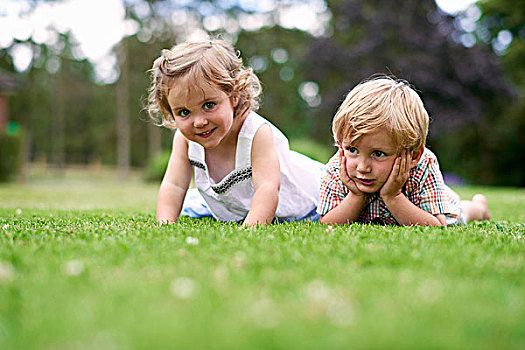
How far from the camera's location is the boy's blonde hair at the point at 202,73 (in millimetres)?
3773

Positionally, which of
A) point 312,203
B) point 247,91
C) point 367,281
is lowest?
point 312,203

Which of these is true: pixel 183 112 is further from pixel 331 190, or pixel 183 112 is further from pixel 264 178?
pixel 331 190

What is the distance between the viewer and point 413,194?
408 centimetres

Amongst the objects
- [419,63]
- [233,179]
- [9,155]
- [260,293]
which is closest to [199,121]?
[233,179]

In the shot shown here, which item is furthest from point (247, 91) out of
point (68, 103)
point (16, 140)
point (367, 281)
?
point (68, 103)

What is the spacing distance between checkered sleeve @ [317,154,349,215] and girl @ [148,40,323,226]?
423 mm

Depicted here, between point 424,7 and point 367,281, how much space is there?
86.7ft

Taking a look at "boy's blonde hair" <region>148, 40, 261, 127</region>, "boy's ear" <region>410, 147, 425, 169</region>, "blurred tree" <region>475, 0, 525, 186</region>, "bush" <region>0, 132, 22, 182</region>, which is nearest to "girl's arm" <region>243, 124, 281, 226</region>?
"boy's blonde hair" <region>148, 40, 261, 127</region>

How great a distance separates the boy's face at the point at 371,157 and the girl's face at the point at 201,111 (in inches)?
39.9

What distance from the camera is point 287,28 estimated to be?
120 feet

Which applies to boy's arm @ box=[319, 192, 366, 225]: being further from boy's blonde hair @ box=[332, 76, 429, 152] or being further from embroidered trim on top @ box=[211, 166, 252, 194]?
embroidered trim on top @ box=[211, 166, 252, 194]

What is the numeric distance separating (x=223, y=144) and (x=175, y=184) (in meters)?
0.59

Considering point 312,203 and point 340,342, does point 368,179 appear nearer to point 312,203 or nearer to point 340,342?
point 312,203

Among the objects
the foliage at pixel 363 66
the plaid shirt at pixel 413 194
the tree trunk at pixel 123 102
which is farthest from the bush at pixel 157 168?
the plaid shirt at pixel 413 194
